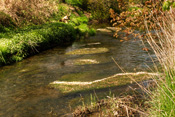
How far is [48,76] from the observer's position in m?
7.64

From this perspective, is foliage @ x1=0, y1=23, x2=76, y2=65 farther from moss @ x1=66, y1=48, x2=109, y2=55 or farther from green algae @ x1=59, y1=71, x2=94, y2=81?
green algae @ x1=59, y1=71, x2=94, y2=81

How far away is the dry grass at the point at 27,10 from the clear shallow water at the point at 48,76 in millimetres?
3730

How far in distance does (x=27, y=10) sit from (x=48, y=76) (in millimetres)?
8309

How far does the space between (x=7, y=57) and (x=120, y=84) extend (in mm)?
5744

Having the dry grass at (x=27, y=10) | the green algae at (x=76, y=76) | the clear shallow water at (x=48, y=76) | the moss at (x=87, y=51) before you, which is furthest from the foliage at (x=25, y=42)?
the green algae at (x=76, y=76)

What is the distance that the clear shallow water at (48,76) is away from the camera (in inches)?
205

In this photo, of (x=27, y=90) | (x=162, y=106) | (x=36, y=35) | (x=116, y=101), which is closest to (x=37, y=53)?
(x=36, y=35)

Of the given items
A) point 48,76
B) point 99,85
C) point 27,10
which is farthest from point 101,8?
point 99,85

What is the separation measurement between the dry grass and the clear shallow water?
3.73 metres

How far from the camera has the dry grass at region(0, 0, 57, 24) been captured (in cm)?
1298

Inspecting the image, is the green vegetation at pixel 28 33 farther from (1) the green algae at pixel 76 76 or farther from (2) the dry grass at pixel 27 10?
(1) the green algae at pixel 76 76

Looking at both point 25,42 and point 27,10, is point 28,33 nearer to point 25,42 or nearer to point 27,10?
point 25,42

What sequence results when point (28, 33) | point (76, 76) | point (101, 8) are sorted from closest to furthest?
point (76, 76)
point (28, 33)
point (101, 8)

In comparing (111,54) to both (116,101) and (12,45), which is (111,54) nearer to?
(12,45)
